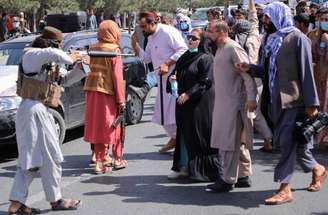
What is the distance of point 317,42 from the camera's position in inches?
321

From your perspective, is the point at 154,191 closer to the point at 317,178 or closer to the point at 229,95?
the point at 229,95

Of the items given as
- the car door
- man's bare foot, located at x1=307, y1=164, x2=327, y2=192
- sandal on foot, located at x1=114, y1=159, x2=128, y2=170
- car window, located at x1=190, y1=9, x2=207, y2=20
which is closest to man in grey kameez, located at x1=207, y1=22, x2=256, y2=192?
man's bare foot, located at x1=307, y1=164, x2=327, y2=192

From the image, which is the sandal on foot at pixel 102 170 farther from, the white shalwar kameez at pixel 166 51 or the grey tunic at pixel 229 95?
the grey tunic at pixel 229 95

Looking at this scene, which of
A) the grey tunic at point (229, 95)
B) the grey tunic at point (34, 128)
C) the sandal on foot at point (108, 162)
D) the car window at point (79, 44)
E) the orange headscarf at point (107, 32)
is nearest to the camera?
the grey tunic at point (34, 128)

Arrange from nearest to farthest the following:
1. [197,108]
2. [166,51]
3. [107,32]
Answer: [197,108], [107,32], [166,51]

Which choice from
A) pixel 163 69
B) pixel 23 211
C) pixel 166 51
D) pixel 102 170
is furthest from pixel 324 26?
pixel 23 211

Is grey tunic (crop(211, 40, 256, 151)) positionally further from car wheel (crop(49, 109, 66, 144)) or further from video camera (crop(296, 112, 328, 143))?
car wheel (crop(49, 109, 66, 144))

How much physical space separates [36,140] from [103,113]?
182 centimetres

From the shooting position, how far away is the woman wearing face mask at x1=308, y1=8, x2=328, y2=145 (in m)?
8.12

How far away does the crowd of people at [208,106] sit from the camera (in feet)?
19.1

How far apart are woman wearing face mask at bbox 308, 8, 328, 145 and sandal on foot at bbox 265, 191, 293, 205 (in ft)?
7.71

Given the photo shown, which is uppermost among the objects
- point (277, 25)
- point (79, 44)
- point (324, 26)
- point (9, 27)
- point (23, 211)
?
point (277, 25)

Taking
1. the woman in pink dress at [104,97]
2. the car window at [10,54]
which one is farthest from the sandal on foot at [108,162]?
the car window at [10,54]

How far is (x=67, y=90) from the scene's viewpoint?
29.8 feet
